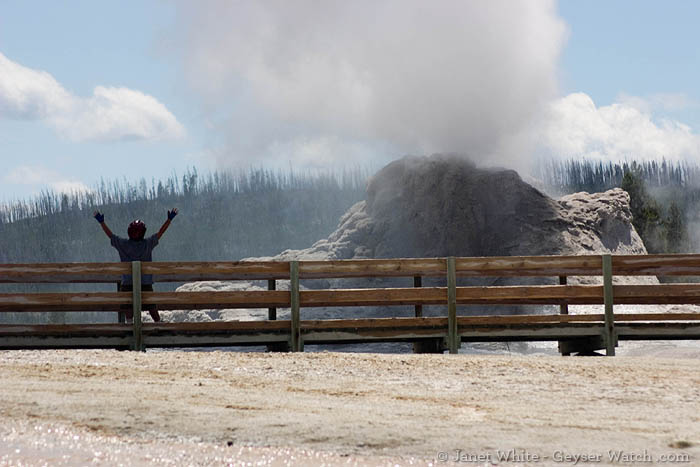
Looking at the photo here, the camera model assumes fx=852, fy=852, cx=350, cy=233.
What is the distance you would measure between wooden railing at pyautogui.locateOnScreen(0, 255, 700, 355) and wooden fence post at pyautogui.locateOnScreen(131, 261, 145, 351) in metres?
0.01

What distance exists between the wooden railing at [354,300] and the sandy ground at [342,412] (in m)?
2.16

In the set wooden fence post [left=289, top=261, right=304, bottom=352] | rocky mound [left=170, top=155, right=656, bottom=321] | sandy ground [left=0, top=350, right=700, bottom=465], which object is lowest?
sandy ground [left=0, top=350, right=700, bottom=465]

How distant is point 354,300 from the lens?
41.0 feet

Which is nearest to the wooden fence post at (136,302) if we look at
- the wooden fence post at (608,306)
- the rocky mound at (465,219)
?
the wooden fence post at (608,306)

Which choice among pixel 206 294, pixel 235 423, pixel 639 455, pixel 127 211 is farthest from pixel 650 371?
pixel 127 211

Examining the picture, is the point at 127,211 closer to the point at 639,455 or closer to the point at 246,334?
the point at 246,334

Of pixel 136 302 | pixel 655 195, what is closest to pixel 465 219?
pixel 136 302

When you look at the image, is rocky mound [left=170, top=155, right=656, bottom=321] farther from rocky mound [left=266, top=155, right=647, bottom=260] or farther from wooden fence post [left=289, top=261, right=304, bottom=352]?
wooden fence post [left=289, top=261, right=304, bottom=352]

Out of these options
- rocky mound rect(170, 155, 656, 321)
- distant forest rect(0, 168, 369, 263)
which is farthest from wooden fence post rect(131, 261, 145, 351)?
distant forest rect(0, 168, 369, 263)

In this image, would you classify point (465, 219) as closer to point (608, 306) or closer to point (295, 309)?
point (608, 306)

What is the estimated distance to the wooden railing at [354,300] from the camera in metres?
12.1

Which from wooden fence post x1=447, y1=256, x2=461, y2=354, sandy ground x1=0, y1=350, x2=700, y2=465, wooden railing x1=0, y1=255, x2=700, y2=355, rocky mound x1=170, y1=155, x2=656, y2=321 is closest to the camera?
sandy ground x1=0, y1=350, x2=700, y2=465

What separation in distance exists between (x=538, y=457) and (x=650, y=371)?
13.7 ft

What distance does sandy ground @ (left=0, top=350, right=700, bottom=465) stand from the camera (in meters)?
5.81
